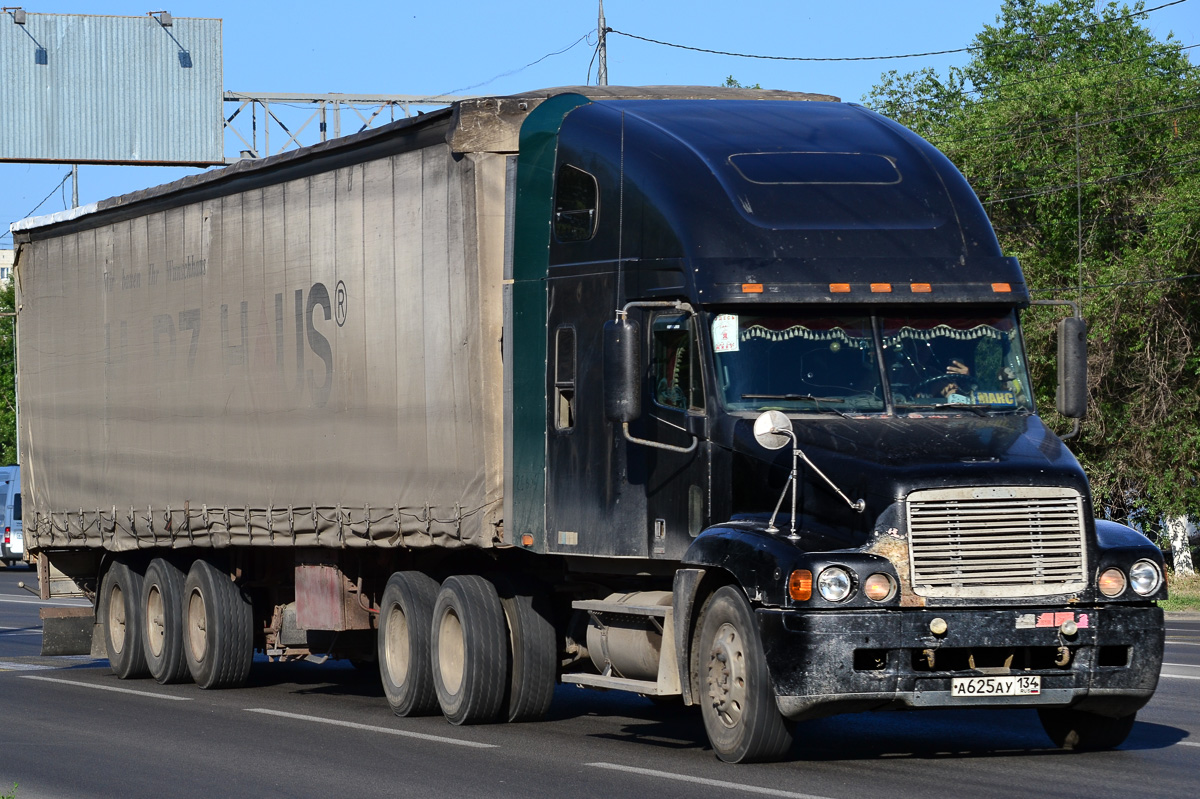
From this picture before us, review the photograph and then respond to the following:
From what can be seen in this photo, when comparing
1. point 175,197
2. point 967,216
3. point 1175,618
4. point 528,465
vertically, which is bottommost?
point 1175,618

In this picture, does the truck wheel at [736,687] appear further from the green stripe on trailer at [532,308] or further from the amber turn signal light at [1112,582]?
the green stripe on trailer at [532,308]

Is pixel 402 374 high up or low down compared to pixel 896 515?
up

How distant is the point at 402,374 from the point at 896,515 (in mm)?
5275

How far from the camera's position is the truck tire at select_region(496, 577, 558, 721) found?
13672 millimetres

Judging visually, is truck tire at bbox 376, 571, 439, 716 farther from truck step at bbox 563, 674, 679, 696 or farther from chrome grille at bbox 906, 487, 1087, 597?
chrome grille at bbox 906, 487, 1087, 597

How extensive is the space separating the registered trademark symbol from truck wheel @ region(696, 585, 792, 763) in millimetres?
5301

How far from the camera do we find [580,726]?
1380 centimetres

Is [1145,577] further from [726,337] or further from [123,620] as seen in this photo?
[123,620]

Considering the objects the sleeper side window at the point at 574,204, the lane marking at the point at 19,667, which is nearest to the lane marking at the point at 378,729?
the sleeper side window at the point at 574,204

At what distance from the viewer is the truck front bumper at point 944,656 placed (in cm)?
1030

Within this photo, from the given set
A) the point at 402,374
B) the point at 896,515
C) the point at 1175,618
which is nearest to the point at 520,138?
the point at 402,374

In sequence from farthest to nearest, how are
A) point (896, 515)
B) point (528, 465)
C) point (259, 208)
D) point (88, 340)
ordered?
point (88, 340), point (259, 208), point (528, 465), point (896, 515)

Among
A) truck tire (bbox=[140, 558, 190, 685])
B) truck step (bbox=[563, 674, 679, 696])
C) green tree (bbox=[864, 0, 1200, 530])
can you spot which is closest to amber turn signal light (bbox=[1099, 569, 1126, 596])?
truck step (bbox=[563, 674, 679, 696])

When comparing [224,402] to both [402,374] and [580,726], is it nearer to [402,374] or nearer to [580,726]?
A: [402,374]
